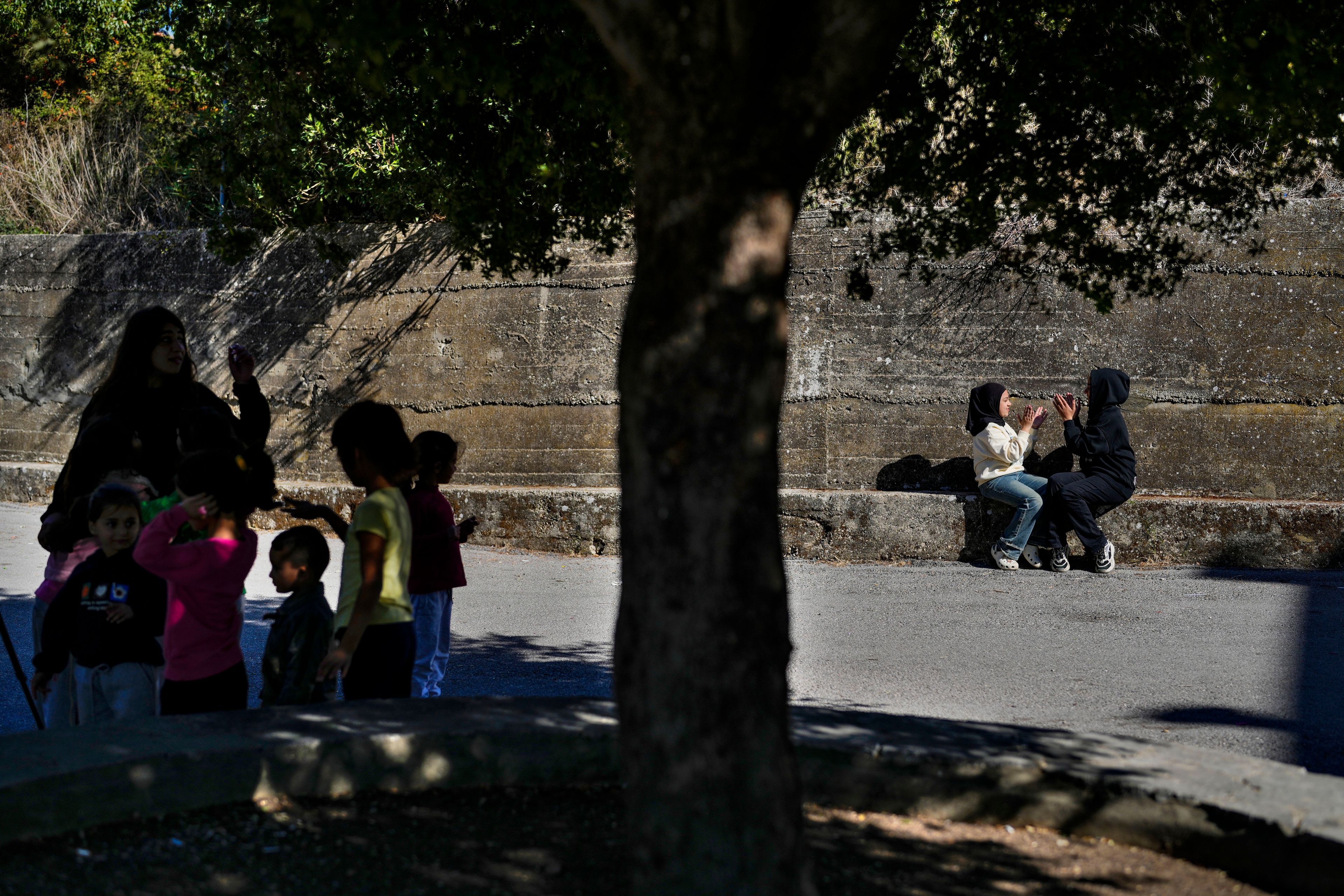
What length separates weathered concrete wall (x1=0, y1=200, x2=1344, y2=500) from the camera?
391 inches

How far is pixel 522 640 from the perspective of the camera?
7148 mm

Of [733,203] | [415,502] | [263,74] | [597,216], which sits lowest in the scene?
[415,502]

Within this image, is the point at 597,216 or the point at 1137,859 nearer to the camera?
the point at 1137,859

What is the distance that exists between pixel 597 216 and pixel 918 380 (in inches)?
228

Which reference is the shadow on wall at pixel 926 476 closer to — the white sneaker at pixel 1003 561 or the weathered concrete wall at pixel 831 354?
the weathered concrete wall at pixel 831 354

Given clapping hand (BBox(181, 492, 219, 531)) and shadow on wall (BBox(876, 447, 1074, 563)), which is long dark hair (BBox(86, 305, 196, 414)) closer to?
clapping hand (BBox(181, 492, 219, 531))

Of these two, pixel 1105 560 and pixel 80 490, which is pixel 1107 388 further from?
pixel 80 490

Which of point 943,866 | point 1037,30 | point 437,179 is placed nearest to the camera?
point 943,866

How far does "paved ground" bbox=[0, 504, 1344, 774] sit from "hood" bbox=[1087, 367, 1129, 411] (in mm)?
1373

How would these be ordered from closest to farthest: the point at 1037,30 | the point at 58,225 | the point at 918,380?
the point at 1037,30 → the point at 918,380 → the point at 58,225

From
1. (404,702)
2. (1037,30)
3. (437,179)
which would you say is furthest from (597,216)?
(404,702)

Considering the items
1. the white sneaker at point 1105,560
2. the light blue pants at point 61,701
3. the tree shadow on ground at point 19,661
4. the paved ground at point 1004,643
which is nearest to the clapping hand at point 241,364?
the light blue pants at point 61,701

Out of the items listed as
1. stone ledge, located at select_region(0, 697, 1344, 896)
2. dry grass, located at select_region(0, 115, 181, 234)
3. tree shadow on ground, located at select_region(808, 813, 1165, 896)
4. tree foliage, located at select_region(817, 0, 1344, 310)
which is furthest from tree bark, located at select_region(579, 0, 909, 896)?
dry grass, located at select_region(0, 115, 181, 234)

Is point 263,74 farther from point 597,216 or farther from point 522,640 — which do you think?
point 522,640
